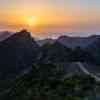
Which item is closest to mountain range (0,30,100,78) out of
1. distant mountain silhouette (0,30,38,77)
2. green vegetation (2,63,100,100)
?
distant mountain silhouette (0,30,38,77)

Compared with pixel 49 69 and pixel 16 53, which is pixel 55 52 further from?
pixel 49 69

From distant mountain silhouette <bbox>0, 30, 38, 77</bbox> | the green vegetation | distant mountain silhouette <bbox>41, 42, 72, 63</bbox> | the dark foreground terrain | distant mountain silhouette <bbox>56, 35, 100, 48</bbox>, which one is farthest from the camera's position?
distant mountain silhouette <bbox>56, 35, 100, 48</bbox>

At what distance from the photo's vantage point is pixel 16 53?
6133mm

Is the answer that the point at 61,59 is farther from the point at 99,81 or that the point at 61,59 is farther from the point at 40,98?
the point at 40,98

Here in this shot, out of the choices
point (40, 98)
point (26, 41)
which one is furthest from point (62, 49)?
point (40, 98)

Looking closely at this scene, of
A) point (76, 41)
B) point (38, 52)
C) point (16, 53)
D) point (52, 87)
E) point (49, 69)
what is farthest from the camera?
point (76, 41)

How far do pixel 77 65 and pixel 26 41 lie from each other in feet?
5.67

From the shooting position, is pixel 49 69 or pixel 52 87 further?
pixel 49 69

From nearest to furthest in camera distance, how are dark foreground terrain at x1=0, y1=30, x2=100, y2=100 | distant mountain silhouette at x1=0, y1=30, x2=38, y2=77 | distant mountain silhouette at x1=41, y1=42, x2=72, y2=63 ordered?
dark foreground terrain at x1=0, y1=30, x2=100, y2=100, distant mountain silhouette at x1=0, y1=30, x2=38, y2=77, distant mountain silhouette at x1=41, y1=42, x2=72, y2=63

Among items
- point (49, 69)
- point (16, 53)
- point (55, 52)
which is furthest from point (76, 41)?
point (49, 69)

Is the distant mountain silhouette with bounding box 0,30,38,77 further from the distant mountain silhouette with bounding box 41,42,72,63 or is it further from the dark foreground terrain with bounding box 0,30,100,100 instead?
the distant mountain silhouette with bounding box 41,42,72,63

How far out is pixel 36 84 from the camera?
4430 mm

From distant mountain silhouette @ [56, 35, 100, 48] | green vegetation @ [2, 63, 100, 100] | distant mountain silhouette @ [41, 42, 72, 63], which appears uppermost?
distant mountain silhouette @ [56, 35, 100, 48]

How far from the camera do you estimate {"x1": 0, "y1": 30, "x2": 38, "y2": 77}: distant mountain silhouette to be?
5941 mm
